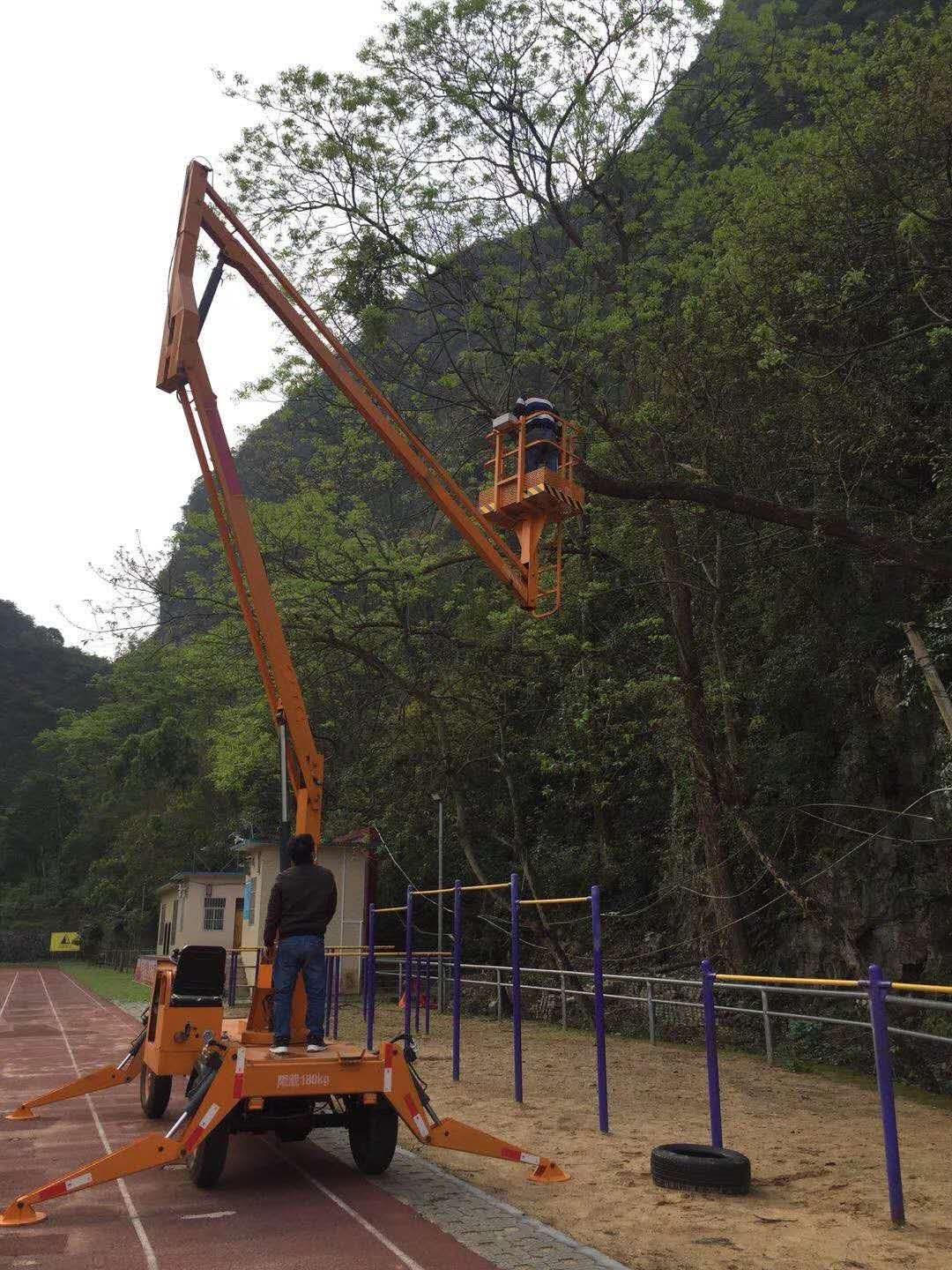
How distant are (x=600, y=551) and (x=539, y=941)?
928 centimetres

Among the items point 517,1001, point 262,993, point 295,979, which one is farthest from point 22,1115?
point 517,1001

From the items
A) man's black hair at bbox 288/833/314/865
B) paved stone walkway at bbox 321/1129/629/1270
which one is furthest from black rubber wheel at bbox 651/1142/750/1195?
man's black hair at bbox 288/833/314/865

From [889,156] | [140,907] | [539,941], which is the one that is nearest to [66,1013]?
[539,941]

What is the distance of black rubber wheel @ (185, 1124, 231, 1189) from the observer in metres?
6.33

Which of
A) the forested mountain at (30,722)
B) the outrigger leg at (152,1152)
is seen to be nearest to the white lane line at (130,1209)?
the outrigger leg at (152,1152)

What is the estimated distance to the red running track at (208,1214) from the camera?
5086mm

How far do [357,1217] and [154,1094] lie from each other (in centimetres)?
391

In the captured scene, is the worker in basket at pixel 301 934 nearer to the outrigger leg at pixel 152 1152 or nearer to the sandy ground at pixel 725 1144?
the outrigger leg at pixel 152 1152

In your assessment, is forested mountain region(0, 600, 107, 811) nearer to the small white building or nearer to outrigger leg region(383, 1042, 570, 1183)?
the small white building

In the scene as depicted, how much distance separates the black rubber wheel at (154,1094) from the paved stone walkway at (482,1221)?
218cm

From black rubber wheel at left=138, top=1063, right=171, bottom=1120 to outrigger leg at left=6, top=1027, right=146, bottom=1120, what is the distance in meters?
0.20

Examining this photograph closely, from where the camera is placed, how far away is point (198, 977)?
8492mm

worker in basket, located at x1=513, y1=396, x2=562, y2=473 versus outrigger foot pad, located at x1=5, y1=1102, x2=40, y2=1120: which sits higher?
worker in basket, located at x1=513, y1=396, x2=562, y2=473

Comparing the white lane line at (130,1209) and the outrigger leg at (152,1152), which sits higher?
the outrigger leg at (152,1152)
